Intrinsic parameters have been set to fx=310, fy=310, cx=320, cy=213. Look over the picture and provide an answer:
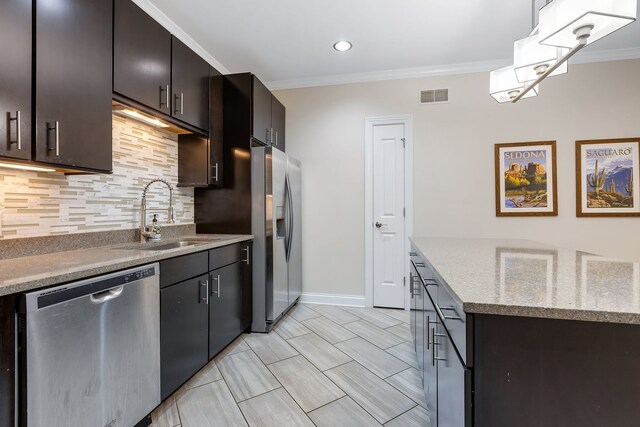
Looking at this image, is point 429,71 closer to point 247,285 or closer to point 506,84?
point 506,84

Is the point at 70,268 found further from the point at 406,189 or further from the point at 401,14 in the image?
the point at 406,189

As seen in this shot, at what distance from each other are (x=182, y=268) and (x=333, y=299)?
7.29ft

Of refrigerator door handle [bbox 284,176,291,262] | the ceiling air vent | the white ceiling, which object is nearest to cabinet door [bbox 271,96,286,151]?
the white ceiling

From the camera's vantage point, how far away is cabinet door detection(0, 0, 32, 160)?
1275 millimetres

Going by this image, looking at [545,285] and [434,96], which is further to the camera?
[434,96]

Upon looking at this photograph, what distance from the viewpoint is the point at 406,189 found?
358cm

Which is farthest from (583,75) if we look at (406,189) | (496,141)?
(406,189)

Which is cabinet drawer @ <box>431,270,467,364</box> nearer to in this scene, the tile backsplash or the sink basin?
the sink basin

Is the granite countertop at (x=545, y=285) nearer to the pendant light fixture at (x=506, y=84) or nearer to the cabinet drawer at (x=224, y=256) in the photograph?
the pendant light fixture at (x=506, y=84)

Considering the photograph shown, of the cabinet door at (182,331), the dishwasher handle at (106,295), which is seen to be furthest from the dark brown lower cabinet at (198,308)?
the dishwasher handle at (106,295)

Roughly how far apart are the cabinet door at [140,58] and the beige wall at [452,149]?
1856 mm

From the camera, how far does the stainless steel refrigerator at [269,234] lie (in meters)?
2.89

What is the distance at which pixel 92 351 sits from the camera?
133 cm

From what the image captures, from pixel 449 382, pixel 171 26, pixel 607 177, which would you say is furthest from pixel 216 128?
pixel 607 177
